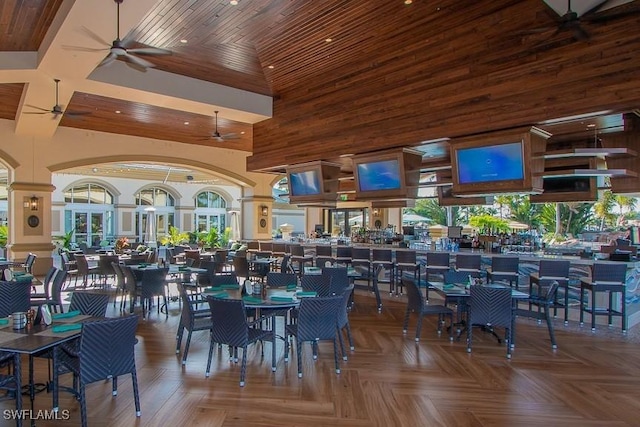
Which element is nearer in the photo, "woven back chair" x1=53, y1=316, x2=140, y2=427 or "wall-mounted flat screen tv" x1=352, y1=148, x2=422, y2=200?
"woven back chair" x1=53, y1=316, x2=140, y2=427

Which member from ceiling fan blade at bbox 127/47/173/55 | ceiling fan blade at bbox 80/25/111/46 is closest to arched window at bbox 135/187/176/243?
ceiling fan blade at bbox 80/25/111/46

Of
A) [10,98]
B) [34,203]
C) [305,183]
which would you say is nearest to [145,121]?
[10,98]

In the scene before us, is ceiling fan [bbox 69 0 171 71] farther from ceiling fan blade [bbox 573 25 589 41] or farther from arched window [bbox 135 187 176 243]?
arched window [bbox 135 187 176 243]

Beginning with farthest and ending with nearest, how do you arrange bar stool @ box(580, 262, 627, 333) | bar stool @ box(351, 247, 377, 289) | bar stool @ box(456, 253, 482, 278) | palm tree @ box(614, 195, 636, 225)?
palm tree @ box(614, 195, 636, 225) < bar stool @ box(351, 247, 377, 289) < bar stool @ box(456, 253, 482, 278) < bar stool @ box(580, 262, 627, 333)

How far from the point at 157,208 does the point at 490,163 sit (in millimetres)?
17020

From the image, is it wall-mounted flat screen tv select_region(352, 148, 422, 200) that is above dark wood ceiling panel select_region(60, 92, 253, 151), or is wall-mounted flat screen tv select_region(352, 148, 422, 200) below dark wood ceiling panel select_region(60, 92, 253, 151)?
below

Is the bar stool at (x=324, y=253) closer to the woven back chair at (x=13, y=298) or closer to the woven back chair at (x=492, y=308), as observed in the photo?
the woven back chair at (x=492, y=308)

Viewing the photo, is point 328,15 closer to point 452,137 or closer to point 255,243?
point 452,137

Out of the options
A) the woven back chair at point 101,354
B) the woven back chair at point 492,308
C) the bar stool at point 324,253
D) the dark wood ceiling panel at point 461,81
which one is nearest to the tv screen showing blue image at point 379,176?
the dark wood ceiling panel at point 461,81

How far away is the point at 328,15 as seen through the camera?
5.49 metres

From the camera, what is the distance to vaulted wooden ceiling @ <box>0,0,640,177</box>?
4.57 m

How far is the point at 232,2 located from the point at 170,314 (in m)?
4.74

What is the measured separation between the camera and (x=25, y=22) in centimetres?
540

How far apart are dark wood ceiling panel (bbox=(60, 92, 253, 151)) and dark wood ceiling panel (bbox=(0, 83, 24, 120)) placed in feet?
2.87
